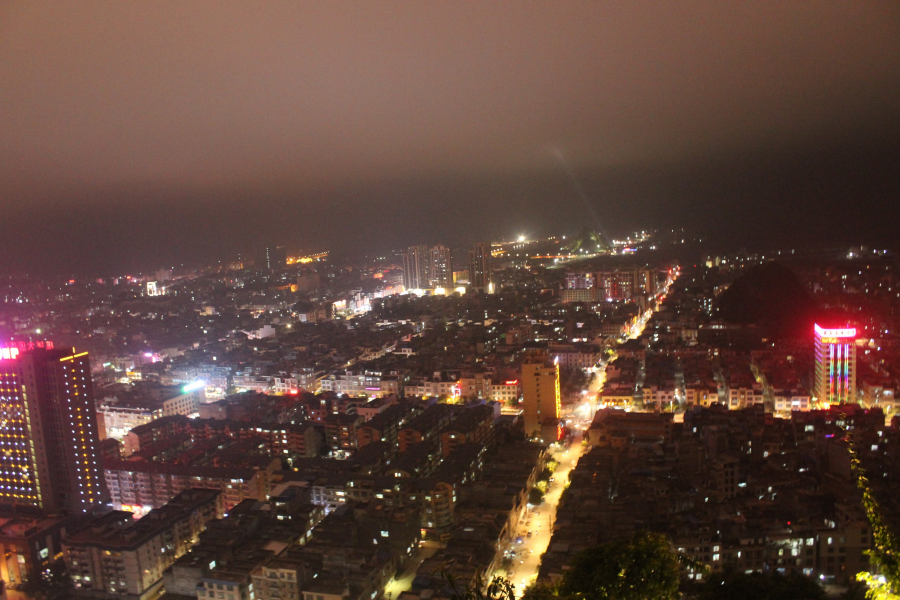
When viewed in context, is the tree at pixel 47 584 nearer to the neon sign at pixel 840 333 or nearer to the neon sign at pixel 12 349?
the neon sign at pixel 12 349

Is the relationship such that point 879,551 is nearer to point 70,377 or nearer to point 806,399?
point 70,377

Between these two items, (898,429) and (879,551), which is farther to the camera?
(898,429)

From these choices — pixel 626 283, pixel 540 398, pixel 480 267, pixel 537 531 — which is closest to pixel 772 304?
pixel 626 283

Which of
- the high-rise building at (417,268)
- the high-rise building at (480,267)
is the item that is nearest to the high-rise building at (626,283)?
the high-rise building at (480,267)

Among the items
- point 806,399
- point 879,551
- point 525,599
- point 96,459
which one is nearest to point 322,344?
point 96,459

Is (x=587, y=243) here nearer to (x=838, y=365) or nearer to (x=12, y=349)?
(x=838, y=365)

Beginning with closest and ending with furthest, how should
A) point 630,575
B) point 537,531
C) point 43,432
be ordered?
point 630,575
point 537,531
point 43,432
